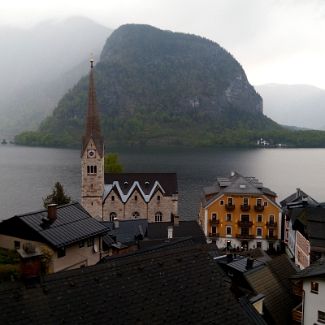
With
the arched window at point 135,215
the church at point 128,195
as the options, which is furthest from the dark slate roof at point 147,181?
the arched window at point 135,215

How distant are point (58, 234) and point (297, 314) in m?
15.7

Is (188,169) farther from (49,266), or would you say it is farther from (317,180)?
(49,266)

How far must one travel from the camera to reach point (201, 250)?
1914 cm

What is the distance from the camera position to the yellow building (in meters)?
63.3

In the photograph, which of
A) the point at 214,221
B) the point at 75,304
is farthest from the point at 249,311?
the point at 214,221

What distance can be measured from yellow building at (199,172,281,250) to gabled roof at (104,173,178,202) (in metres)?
10.7

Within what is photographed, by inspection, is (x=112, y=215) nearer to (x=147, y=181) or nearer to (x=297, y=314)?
(x=147, y=181)

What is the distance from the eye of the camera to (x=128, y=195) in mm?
72500

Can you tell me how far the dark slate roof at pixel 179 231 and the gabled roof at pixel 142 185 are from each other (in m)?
16.2

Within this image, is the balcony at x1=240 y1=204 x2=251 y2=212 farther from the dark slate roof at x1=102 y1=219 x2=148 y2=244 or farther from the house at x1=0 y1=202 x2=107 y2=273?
the house at x1=0 y1=202 x2=107 y2=273

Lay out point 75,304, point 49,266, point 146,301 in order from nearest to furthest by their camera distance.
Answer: point 75,304, point 146,301, point 49,266

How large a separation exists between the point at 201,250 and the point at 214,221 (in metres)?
45.3

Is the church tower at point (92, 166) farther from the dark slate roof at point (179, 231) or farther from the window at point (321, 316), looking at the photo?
the window at point (321, 316)

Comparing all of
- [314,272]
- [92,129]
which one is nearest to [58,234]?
[314,272]
